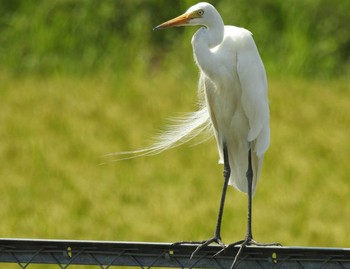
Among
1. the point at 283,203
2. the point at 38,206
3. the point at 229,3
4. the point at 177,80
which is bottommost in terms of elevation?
the point at 283,203

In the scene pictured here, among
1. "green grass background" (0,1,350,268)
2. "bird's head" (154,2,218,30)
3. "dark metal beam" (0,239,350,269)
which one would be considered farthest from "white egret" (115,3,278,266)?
"green grass background" (0,1,350,268)

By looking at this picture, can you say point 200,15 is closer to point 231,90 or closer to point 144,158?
point 231,90

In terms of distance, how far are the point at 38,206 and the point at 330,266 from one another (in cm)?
504

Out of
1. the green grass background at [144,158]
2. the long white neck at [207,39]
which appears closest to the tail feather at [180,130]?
the long white neck at [207,39]

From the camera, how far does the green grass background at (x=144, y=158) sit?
636cm

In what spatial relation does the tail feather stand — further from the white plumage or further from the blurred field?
the blurred field

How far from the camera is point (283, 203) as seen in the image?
6605mm

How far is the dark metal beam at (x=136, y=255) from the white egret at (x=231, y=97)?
2.68 ft

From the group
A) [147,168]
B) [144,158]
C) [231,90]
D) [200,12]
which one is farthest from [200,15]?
[144,158]

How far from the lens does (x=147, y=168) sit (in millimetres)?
7246

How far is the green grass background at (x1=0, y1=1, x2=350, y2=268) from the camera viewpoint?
6363 mm

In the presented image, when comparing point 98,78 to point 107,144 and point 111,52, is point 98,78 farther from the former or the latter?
point 107,144

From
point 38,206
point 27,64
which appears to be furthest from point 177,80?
point 38,206

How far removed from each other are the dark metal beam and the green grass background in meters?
4.10
